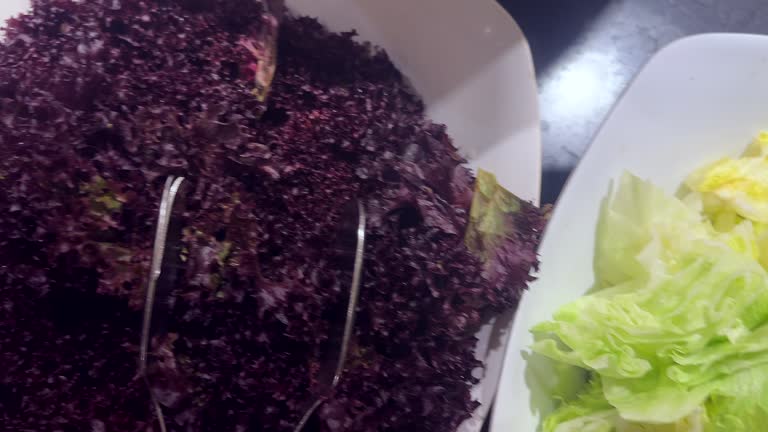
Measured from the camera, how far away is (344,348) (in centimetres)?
60

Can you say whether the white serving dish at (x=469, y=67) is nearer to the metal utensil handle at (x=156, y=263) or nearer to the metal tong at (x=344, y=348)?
the metal tong at (x=344, y=348)

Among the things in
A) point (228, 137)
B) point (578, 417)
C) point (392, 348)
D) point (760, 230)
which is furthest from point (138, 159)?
point (760, 230)

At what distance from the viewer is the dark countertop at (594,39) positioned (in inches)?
34.5

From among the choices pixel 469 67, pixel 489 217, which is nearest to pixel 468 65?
pixel 469 67

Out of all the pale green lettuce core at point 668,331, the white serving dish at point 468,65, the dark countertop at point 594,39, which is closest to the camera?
the pale green lettuce core at point 668,331

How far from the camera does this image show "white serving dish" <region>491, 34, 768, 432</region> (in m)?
0.64

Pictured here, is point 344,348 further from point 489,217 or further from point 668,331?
point 668,331

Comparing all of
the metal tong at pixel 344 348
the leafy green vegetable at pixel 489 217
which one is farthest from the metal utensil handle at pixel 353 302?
the leafy green vegetable at pixel 489 217

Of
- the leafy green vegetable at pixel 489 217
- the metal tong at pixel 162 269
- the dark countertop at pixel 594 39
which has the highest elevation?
the dark countertop at pixel 594 39

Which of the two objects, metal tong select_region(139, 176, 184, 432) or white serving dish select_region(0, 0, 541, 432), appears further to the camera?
white serving dish select_region(0, 0, 541, 432)

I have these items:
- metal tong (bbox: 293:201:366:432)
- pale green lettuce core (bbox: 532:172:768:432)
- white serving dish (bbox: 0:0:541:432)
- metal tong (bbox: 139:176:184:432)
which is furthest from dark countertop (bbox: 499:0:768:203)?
metal tong (bbox: 139:176:184:432)

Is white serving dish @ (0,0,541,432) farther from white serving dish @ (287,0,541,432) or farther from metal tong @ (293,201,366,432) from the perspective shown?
metal tong @ (293,201,366,432)

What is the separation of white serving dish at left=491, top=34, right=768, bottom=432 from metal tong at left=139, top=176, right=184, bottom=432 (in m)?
0.39

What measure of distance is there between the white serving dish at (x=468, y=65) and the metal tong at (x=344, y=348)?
0.74ft
